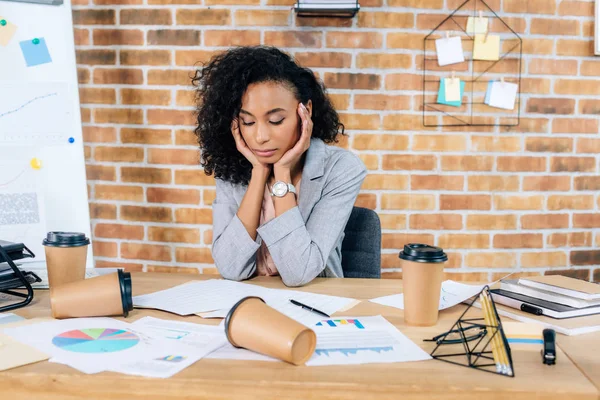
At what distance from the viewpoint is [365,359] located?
0.74 metres

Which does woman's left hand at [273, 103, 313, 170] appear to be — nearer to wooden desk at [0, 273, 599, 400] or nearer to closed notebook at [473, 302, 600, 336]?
closed notebook at [473, 302, 600, 336]

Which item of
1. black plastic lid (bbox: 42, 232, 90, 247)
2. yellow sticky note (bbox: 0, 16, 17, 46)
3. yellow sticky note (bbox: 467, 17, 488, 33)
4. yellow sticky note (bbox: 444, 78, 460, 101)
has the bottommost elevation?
black plastic lid (bbox: 42, 232, 90, 247)

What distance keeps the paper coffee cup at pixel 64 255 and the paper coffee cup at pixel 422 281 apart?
672 mm

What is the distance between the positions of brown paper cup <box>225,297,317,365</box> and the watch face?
675 millimetres

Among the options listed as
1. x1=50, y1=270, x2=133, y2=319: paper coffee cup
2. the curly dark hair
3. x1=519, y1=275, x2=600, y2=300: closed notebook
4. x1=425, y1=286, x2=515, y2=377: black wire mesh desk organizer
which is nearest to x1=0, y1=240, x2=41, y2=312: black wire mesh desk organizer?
x1=50, y1=270, x2=133, y2=319: paper coffee cup

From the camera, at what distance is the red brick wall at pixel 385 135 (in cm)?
213

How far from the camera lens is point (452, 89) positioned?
7.04ft

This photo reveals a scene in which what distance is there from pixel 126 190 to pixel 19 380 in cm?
163

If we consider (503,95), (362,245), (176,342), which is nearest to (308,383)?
(176,342)

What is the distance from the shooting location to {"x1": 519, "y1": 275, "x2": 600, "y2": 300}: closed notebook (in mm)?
968

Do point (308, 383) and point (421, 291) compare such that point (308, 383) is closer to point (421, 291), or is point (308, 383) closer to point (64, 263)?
point (421, 291)

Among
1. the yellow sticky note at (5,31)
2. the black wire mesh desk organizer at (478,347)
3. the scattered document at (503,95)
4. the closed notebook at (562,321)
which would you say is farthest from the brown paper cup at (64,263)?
the scattered document at (503,95)

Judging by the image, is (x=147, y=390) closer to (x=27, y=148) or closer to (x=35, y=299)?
(x=35, y=299)

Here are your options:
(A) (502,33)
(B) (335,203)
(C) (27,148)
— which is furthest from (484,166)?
(C) (27,148)
